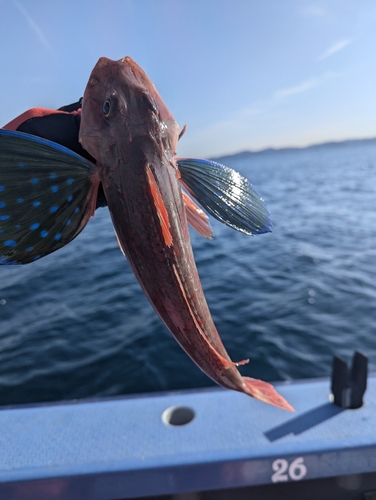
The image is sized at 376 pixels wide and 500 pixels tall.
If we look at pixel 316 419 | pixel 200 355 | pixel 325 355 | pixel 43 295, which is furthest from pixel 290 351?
pixel 43 295

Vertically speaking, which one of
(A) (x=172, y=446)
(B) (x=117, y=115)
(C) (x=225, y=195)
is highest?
(B) (x=117, y=115)

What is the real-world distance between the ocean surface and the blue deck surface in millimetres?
1679

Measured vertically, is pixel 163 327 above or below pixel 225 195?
below

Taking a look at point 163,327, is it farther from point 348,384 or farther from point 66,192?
point 66,192

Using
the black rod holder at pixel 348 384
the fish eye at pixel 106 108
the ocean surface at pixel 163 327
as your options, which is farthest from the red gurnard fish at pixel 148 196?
the ocean surface at pixel 163 327

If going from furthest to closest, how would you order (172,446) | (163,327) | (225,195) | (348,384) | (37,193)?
(163,327) < (348,384) < (172,446) < (225,195) < (37,193)

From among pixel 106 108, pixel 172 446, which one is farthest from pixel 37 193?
pixel 172 446

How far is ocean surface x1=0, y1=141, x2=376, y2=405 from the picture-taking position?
595cm

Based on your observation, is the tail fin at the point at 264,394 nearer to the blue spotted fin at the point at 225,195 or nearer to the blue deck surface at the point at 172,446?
the blue spotted fin at the point at 225,195

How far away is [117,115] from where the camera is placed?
1608 mm

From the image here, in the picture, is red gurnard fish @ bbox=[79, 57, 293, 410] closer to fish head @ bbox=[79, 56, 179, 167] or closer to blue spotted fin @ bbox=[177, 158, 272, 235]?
fish head @ bbox=[79, 56, 179, 167]

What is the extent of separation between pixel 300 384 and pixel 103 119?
13.1ft

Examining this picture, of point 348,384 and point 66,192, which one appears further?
point 348,384

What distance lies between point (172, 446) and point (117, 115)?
3042 millimetres
